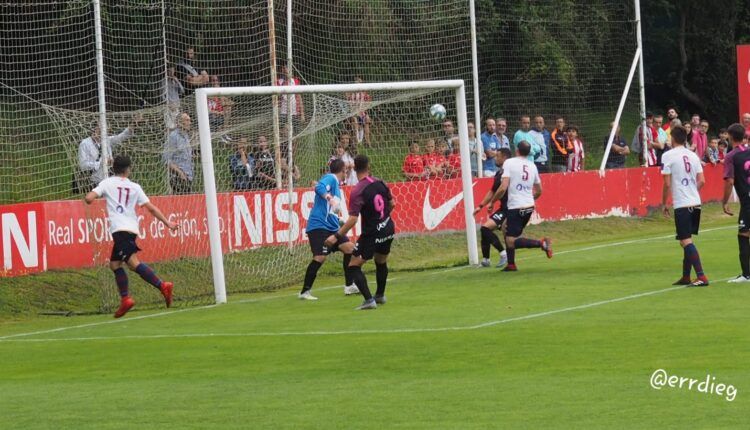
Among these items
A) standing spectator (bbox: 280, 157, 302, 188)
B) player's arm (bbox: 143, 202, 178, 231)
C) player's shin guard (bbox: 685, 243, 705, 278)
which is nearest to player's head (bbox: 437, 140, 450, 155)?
standing spectator (bbox: 280, 157, 302, 188)

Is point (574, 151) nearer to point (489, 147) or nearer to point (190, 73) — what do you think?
point (489, 147)

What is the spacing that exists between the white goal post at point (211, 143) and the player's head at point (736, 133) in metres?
6.07

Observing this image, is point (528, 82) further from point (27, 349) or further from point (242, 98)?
point (27, 349)

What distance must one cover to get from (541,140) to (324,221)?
12.2 metres

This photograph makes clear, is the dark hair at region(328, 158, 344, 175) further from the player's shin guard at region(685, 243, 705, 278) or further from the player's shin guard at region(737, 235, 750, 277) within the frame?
the player's shin guard at region(737, 235, 750, 277)

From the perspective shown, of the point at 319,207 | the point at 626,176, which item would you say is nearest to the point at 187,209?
the point at 319,207

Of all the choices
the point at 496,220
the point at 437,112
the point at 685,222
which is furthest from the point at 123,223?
the point at 437,112

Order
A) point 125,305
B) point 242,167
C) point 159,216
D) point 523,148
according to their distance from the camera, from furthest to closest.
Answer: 1. point 242,167
2. point 523,148
3. point 125,305
4. point 159,216

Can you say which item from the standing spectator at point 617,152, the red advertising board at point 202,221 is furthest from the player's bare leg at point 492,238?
the standing spectator at point 617,152

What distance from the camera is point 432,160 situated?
26.4m

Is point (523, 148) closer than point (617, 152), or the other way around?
point (523, 148)

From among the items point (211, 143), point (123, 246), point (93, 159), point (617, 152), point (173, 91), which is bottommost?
point (123, 246)

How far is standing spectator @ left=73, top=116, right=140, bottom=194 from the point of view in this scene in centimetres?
2077

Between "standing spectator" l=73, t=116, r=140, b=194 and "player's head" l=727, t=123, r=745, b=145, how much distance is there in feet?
29.4
